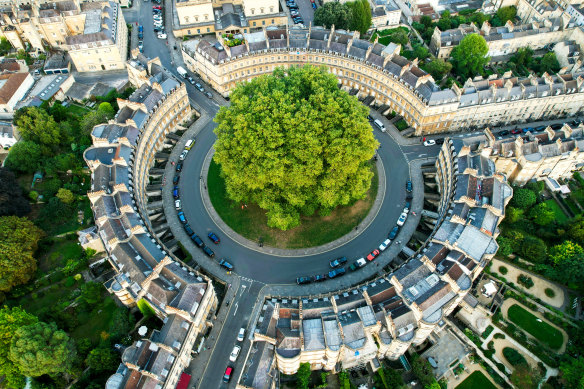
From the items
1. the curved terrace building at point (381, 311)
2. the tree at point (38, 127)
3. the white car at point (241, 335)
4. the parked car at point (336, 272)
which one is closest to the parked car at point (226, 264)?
the white car at point (241, 335)

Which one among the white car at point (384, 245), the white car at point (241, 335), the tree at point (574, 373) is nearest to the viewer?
the tree at point (574, 373)

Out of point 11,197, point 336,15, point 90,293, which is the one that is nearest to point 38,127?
point 11,197

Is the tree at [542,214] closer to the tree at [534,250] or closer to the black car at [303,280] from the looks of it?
the tree at [534,250]

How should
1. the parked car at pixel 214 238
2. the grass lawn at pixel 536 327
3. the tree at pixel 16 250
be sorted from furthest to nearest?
the parked car at pixel 214 238
the tree at pixel 16 250
the grass lawn at pixel 536 327

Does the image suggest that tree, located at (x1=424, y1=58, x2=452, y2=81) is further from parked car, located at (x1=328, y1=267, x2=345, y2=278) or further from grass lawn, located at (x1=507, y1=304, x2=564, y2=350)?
grass lawn, located at (x1=507, y1=304, x2=564, y2=350)

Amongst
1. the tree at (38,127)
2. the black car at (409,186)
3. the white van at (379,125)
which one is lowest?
the black car at (409,186)

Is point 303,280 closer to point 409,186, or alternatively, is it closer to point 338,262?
point 338,262

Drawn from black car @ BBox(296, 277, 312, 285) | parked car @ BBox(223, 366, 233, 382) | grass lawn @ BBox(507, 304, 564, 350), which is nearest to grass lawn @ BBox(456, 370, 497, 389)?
grass lawn @ BBox(507, 304, 564, 350)
